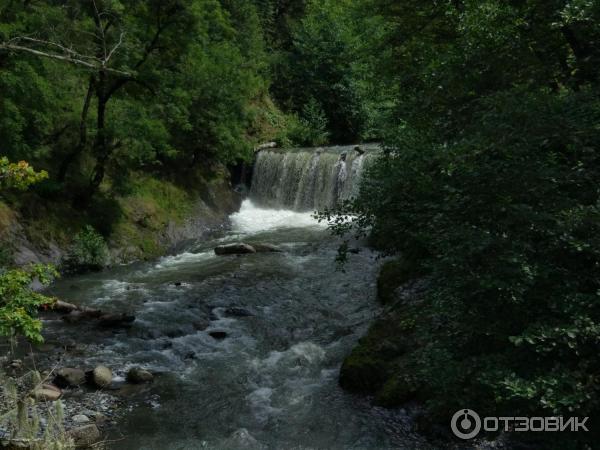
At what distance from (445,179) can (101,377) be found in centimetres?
654

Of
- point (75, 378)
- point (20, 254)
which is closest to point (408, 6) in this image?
point (75, 378)

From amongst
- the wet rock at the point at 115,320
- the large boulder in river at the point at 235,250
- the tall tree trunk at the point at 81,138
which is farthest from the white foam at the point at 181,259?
the wet rock at the point at 115,320

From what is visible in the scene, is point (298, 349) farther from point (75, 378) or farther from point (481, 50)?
point (481, 50)

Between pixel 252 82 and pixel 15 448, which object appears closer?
pixel 15 448

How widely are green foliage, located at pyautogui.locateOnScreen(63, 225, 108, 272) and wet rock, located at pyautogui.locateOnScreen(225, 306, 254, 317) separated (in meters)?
5.39

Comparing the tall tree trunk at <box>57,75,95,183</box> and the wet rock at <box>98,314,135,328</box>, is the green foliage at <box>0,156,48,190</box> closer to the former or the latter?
the wet rock at <box>98,314,135,328</box>

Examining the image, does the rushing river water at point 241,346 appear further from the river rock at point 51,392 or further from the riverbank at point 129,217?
the riverbank at point 129,217

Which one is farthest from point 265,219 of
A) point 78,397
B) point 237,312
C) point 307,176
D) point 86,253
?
point 78,397

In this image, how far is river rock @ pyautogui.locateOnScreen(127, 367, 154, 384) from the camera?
8.90m

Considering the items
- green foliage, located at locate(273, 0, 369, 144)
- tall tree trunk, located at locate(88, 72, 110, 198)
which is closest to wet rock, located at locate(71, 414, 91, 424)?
tall tree trunk, located at locate(88, 72, 110, 198)

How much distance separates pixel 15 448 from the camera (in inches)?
210

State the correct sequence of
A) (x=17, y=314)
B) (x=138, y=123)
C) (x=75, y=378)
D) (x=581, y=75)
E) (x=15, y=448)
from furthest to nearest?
(x=138, y=123) < (x=75, y=378) < (x=581, y=75) < (x=17, y=314) < (x=15, y=448)

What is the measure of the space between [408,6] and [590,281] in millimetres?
9944

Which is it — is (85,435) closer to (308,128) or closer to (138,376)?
(138,376)
